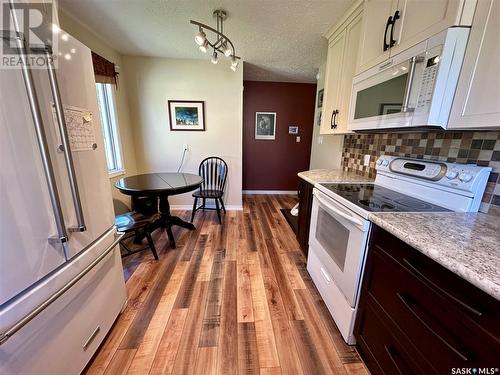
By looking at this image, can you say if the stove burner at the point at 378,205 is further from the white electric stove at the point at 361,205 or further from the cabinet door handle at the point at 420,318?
the cabinet door handle at the point at 420,318

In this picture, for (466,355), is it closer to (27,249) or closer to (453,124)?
(453,124)

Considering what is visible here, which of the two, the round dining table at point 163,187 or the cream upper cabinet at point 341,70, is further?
the round dining table at point 163,187

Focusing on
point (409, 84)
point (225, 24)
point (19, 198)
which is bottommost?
point (19, 198)

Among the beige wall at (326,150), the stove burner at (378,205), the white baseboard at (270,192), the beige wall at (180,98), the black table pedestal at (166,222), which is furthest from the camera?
the white baseboard at (270,192)

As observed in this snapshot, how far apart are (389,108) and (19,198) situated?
1.89 metres

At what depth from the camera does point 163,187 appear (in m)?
2.17

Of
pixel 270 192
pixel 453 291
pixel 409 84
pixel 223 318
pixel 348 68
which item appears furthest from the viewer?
pixel 270 192

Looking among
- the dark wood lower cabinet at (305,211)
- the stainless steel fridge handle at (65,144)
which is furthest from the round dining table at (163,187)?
the dark wood lower cabinet at (305,211)

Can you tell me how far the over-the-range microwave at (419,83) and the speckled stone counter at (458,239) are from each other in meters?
0.49

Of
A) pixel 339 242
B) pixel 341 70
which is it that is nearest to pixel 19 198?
pixel 339 242

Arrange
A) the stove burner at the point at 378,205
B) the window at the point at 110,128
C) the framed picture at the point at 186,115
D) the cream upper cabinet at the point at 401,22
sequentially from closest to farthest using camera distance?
the cream upper cabinet at the point at 401,22 → the stove burner at the point at 378,205 → the window at the point at 110,128 → the framed picture at the point at 186,115

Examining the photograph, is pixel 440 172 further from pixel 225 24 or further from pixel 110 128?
pixel 110 128

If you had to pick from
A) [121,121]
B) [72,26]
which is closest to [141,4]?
[72,26]

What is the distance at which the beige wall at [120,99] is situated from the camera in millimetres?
2197
